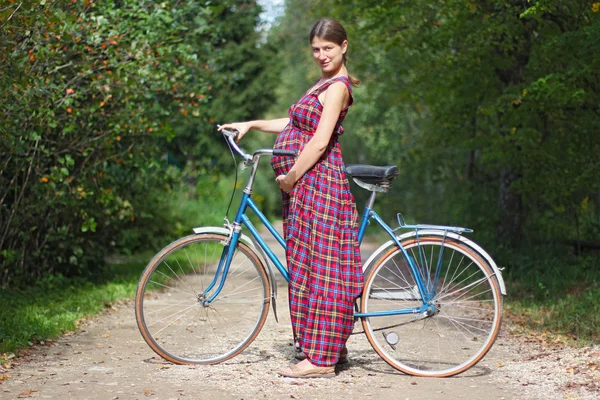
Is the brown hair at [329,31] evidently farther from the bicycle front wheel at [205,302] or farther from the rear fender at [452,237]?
the bicycle front wheel at [205,302]

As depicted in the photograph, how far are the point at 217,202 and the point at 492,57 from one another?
10.9 metres

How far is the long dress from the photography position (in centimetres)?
508

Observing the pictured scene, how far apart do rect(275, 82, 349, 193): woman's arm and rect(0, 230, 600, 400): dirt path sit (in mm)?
1247

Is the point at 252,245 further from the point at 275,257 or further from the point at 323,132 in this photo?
the point at 323,132

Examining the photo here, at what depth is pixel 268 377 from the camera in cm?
509

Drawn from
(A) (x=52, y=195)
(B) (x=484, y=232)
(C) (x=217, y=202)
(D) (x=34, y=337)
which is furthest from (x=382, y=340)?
(C) (x=217, y=202)

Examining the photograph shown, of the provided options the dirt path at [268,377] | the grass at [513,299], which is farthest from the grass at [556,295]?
the dirt path at [268,377]

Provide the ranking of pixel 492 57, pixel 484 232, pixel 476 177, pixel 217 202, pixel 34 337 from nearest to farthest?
pixel 34 337
pixel 492 57
pixel 484 232
pixel 476 177
pixel 217 202

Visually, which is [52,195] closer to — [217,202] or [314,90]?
[314,90]

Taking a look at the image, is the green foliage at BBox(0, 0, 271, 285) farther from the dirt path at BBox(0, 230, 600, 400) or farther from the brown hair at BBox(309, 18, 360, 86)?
the brown hair at BBox(309, 18, 360, 86)

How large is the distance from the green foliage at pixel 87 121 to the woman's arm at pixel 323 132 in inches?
83.9

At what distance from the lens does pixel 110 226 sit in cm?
974

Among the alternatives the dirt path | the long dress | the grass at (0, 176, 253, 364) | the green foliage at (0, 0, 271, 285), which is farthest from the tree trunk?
the long dress

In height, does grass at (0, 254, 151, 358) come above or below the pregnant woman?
below
